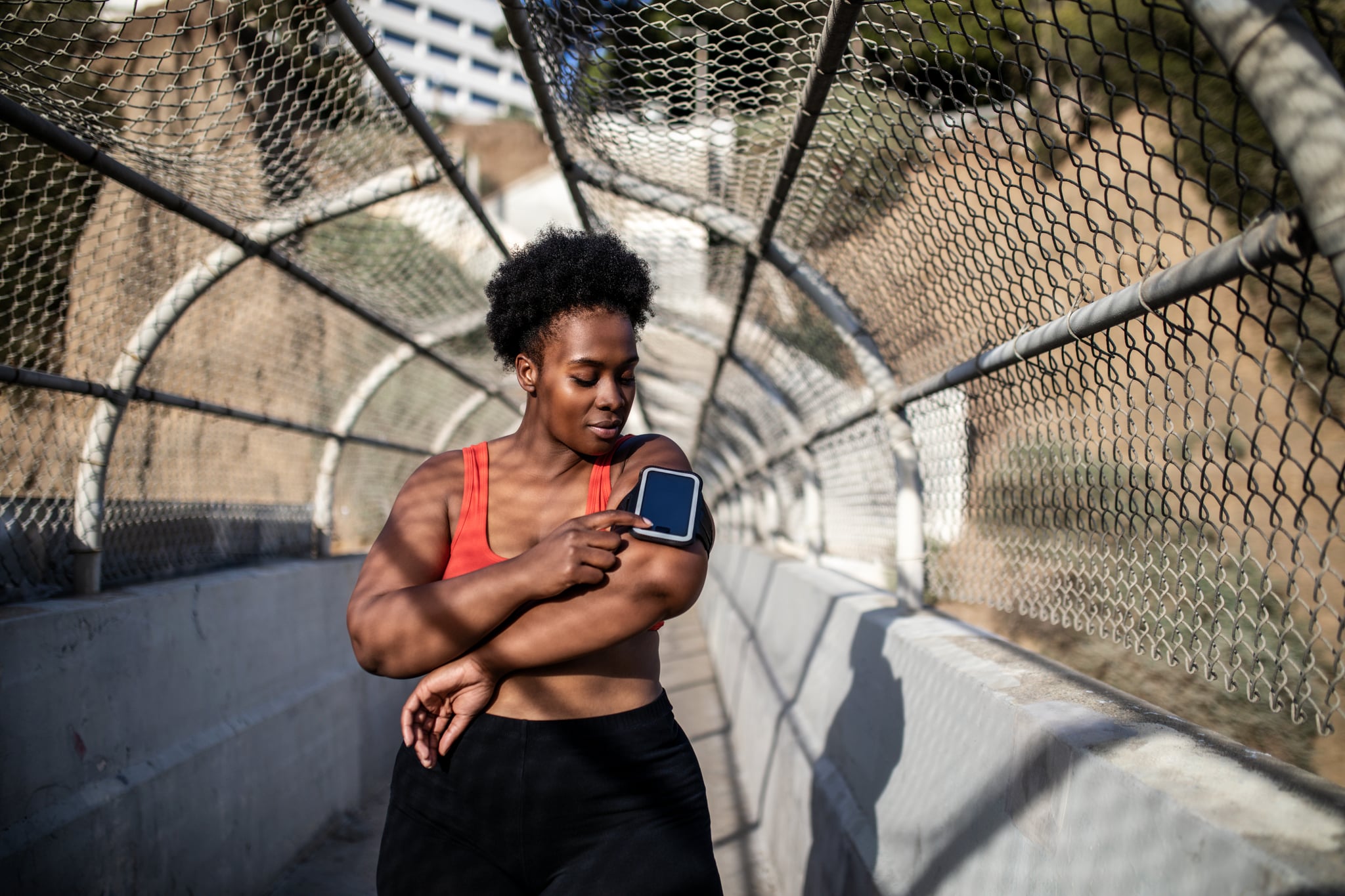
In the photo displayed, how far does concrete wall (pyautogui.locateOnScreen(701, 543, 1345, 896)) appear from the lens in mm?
1254

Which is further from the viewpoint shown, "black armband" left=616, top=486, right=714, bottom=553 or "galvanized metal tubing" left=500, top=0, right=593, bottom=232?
"galvanized metal tubing" left=500, top=0, right=593, bottom=232

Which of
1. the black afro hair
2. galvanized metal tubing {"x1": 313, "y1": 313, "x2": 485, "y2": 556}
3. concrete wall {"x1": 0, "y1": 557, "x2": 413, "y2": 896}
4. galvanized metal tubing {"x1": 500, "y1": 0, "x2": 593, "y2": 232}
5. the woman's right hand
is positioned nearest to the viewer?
the woman's right hand

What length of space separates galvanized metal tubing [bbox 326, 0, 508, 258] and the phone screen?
1.81 meters


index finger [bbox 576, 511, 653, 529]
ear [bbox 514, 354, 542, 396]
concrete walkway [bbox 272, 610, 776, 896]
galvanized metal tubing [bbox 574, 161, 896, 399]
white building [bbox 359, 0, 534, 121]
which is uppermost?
white building [bbox 359, 0, 534, 121]

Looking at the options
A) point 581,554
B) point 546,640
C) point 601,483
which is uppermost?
point 601,483

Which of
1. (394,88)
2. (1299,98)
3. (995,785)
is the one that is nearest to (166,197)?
(394,88)

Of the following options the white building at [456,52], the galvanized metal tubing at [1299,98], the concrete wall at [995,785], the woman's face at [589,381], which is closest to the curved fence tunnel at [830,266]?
the galvanized metal tubing at [1299,98]

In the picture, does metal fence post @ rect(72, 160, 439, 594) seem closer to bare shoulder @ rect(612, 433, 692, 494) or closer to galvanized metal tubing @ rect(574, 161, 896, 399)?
galvanized metal tubing @ rect(574, 161, 896, 399)

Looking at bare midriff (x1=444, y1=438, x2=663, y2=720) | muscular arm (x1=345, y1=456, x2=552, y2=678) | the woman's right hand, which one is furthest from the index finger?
bare midriff (x1=444, y1=438, x2=663, y2=720)

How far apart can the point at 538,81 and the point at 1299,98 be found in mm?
2319

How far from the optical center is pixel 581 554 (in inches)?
57.5

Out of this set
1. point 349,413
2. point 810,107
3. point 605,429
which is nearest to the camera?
point 605,429

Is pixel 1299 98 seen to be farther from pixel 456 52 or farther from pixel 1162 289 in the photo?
pixel 456 52

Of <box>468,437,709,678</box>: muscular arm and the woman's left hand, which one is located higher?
<box>468,437,709,678</box>: muscular arm
